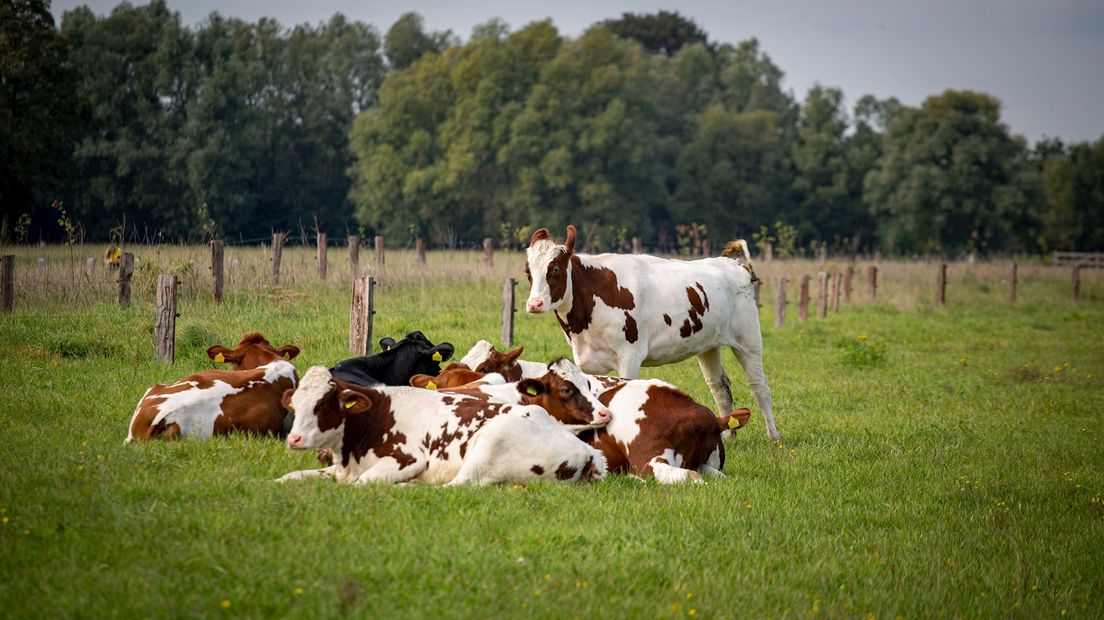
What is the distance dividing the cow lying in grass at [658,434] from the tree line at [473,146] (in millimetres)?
31923

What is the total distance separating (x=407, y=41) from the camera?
231 feet

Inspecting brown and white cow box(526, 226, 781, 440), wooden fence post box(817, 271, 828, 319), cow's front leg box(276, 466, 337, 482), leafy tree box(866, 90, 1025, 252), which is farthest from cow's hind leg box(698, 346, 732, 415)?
leafy tree box(866, 90, 1025, 252)

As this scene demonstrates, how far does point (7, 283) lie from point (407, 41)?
185 ft

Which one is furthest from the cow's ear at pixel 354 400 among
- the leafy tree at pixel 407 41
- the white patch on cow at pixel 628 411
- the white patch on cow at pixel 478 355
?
the leafy tree at pixel 407 41

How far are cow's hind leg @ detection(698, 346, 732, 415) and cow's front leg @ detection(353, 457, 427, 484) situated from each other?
16.2 feet

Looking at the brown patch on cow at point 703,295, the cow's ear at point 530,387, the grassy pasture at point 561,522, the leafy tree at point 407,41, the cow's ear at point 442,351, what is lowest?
the grassy pasture at point 561,522

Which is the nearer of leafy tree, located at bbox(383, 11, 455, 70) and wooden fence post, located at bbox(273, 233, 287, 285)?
wooden fence post, located at bbox(273, 233, 287, 285)

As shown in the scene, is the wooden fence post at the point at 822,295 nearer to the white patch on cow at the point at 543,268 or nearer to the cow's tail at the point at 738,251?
the cow's tail at the point at 738,251

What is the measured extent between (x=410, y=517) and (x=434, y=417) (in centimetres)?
164

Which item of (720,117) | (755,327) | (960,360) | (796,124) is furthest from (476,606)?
(796,124)

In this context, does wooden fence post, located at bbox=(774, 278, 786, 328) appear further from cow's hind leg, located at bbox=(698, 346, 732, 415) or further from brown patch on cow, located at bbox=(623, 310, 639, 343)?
brown patch on cow, located at bbox=(623, 310, 639, 343)

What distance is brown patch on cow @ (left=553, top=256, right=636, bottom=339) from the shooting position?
11609 mm

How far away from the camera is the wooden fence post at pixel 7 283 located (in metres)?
16.6

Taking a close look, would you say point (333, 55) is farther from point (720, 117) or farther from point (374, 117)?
point (720, 117)
